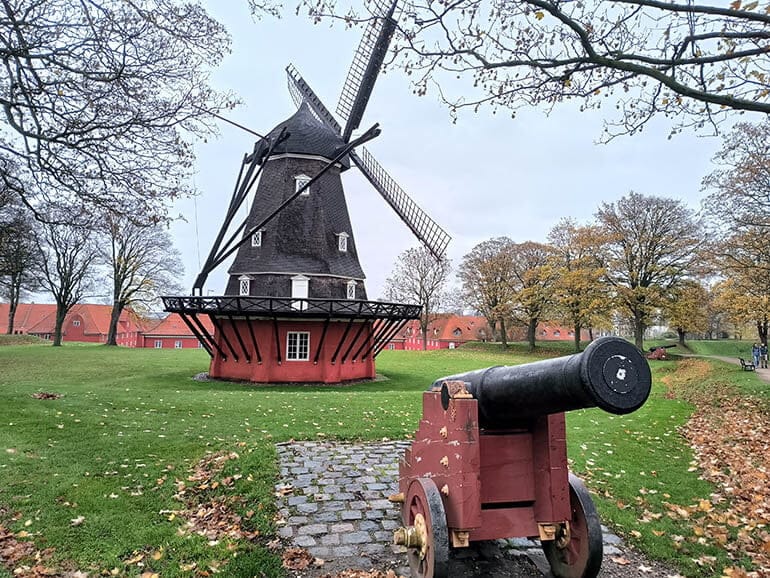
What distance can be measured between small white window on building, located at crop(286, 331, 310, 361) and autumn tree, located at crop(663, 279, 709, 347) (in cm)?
2877

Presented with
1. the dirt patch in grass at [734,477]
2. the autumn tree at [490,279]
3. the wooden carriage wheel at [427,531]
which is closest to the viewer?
the wooden carriage wheel at [427,531]

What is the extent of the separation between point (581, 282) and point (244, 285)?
28.0 metres

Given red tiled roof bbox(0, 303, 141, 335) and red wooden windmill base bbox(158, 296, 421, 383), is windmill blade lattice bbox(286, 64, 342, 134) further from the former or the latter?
red tiled roof bbox(0, 303, 141, 335)

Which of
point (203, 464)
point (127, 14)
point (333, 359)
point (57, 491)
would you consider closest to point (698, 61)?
point (127, 14)

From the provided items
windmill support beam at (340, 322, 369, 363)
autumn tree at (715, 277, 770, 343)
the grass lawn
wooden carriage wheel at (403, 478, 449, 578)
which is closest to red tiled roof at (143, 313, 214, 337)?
windmill support beam at (340, 322, 369, 363)

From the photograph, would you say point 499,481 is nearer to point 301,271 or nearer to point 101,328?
point 301,271

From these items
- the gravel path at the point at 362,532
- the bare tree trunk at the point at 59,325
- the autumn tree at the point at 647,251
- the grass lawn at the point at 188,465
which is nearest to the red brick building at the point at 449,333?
the autumn tree at the point at 647,251

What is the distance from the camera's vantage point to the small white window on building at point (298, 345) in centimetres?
2052

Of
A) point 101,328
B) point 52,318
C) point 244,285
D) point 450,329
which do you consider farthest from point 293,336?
point 52,318

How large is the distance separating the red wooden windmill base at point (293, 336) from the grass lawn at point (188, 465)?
5.03 metres

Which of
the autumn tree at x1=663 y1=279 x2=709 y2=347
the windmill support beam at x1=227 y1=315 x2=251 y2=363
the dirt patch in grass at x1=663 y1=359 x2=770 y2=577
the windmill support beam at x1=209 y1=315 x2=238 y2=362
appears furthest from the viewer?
the autumn tree at x1=663 y1=279 x2=709 y2=347

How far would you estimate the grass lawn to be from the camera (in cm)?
462

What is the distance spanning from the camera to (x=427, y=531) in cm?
357

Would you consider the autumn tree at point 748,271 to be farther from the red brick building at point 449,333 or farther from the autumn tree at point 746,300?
the red brick building at point 449,333
